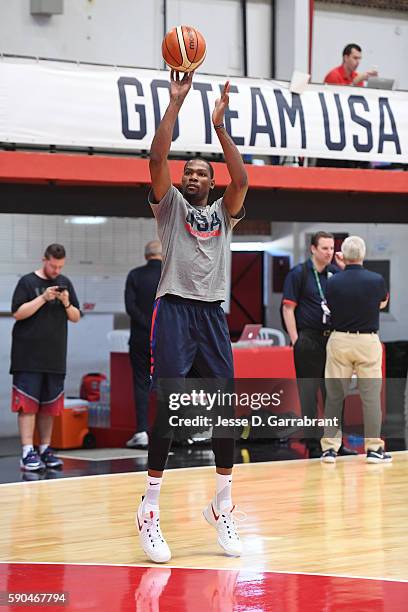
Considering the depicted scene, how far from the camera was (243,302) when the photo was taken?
52.4ft

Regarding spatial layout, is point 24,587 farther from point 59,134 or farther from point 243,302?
point 243,302

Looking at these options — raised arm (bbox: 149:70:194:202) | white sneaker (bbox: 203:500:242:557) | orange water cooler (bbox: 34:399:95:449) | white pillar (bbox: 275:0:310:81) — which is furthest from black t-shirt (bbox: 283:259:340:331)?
white pillar (bbox: 275:0:310:81)

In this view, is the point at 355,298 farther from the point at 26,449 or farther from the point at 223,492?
the point at 223,492

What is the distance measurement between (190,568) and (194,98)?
6.20 meters

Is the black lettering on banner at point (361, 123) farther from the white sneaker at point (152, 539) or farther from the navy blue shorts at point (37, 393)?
the white sneaker at point (152, 539)

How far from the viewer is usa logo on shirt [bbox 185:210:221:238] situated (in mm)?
5586

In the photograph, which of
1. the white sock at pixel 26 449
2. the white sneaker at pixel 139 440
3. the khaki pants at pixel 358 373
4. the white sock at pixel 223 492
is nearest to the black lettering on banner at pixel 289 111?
the khaki pants at pixel 358 373

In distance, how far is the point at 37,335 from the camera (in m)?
9.09

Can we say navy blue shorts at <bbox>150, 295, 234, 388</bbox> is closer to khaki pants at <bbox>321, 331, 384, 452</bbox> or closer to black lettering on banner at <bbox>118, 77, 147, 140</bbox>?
khaki pants at <bbox>321, 331, 384, 452</bbox>

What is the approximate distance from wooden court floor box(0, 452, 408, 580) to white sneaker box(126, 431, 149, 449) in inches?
61.3

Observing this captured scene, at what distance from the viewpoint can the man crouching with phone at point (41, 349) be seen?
29.5 ft

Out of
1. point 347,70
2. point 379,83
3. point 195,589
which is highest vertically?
point 347,70

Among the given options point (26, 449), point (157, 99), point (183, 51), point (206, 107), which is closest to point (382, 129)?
point (206, 107)

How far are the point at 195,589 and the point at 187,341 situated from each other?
124 cm
